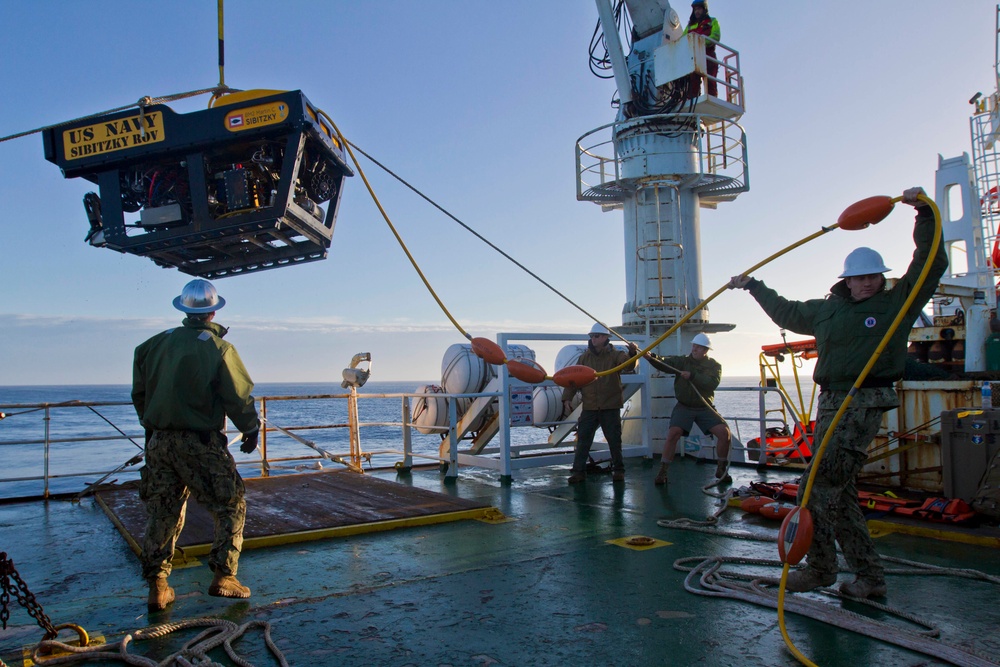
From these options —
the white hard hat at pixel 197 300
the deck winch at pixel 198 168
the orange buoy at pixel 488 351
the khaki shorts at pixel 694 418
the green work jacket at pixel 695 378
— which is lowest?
the khaki shorts at pixel 694 418

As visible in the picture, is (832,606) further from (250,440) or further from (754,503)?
(250,440)

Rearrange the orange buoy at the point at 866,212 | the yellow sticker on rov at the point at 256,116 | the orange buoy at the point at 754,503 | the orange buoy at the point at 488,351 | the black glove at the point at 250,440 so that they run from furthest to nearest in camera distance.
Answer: the orange buoy at the point at 754,503, the yellow sticker on rov at the point at 256,116, the orange buoy at the point at 488,351, the black glove at the point at 250,440, the orange buoy at the point at 866,212

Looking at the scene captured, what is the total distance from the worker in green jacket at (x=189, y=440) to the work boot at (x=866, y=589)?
322 cm

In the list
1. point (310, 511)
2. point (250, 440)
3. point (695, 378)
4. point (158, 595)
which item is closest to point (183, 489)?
point (250, 440)

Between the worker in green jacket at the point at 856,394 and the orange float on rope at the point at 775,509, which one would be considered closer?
the worker in green jacket at the point at 856,394

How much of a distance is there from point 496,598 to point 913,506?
12.2 ft

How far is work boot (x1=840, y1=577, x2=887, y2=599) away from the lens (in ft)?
11.8

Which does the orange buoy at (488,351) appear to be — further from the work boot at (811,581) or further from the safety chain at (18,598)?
the safety chain at (18,598)

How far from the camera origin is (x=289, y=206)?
18.4ft

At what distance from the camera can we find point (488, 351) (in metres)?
4.70

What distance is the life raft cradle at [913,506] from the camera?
5.11 m

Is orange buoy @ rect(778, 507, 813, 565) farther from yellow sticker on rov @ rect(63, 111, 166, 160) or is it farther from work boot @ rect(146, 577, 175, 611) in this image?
yellow sticker on rov @ rect(63, 111, 166, 160)

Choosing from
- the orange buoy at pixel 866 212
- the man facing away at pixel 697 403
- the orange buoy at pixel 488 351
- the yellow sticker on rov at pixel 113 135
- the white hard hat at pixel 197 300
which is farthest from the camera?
the man facing away at pixel 697 403

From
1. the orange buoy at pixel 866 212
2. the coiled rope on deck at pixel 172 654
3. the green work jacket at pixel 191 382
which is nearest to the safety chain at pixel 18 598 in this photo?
the coiled rope on deck at pixel 172 654
